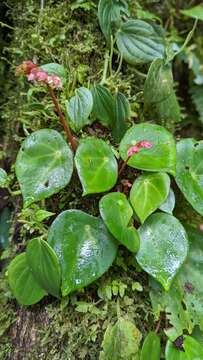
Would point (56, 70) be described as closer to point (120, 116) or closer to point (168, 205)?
point (120, 116)

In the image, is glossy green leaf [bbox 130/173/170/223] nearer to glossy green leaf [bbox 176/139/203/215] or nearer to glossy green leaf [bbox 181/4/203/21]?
glossy green leaf [bbox 176/139/203/215]

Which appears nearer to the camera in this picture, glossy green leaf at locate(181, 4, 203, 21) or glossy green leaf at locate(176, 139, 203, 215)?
glossy green leaf at locate(176, 139, 203, 215)

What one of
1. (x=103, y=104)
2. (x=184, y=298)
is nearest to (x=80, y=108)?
(x=103, y=104)

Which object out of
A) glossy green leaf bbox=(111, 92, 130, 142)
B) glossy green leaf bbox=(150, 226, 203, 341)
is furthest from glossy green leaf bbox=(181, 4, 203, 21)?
glossy green leaf bbox=(150, 226, 203, 341)

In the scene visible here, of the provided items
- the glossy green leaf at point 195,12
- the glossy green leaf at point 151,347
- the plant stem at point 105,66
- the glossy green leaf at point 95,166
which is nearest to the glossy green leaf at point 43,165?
the glossy green leaf at point 95,166

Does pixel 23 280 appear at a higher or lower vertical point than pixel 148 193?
lower

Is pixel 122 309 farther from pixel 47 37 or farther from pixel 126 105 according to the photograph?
pixel 47 37
